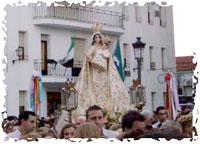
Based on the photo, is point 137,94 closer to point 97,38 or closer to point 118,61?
point 97,38

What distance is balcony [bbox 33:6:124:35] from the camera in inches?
885

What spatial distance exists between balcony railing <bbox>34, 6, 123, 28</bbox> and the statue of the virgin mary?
8.60 meters

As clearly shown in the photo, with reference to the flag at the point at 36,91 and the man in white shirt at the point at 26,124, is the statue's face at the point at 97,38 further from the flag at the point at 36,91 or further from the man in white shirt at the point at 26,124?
the man in white shirt at the point at 26,124

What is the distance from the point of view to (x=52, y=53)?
23.2 metres

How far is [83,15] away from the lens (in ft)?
78.9

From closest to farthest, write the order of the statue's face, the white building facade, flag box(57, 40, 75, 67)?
the statue's face
the white building facade
flag box(57, 40, 75, 67)

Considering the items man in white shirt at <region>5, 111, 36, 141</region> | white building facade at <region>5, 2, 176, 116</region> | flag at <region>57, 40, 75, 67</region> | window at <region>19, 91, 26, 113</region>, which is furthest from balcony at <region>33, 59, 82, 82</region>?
man in white shirt at <region>5, 111, 36, 141</region>

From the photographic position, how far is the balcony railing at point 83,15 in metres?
22.6

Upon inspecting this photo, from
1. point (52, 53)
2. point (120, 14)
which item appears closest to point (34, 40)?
point (52, 53)

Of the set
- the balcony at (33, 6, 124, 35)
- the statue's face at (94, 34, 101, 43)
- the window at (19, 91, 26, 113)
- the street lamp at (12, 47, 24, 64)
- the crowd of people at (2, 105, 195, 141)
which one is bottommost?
the crowd of people at (2, 105, 195, 141)

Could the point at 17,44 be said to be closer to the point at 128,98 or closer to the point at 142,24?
the point at 142,24

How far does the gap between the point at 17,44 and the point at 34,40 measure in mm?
1234

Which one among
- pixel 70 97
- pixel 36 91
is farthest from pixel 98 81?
pixel 36 91

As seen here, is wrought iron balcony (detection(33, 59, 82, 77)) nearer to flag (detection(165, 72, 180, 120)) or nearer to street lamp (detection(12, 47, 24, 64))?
street lamp (detection(12, 47, 24, 64))
